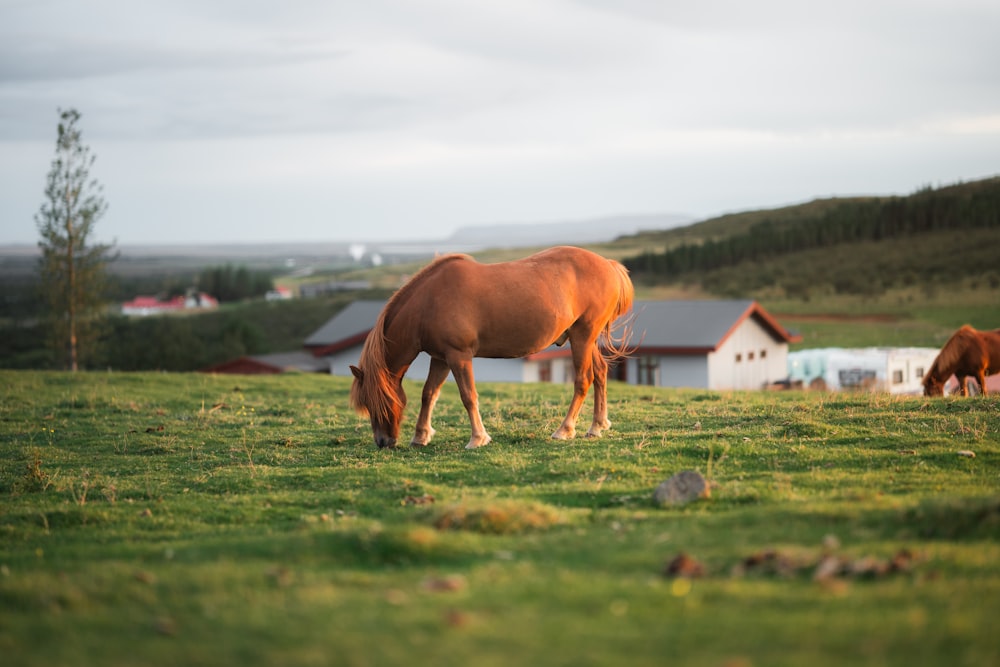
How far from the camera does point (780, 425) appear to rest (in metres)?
12.5

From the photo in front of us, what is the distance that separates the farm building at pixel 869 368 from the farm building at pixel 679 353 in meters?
3.08

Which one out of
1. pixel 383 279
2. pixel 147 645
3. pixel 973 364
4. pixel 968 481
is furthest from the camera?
pixel 383 279

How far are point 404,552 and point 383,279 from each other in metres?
147

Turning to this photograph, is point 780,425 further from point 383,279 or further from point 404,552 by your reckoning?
point 383,279

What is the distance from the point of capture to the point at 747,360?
149 ft

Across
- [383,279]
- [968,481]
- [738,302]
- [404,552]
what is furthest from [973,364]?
[383,279]

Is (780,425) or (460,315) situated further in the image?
(780,425)

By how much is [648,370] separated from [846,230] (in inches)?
2484

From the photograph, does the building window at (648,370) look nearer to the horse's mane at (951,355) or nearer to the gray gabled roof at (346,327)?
the gray gabled roof at (346,327)

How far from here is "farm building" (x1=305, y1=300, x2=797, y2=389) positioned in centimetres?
4194

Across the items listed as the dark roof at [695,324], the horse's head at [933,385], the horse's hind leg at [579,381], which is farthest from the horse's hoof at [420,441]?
the dark roof at [695,324]

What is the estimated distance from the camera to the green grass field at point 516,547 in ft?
15.4

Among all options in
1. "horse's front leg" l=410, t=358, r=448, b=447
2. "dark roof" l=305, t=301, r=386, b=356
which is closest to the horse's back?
"horse's front leg" l=410, t=358, r=448, b=447

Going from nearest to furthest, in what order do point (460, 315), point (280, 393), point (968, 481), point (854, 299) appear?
point (968, 481) → point (460, 315) → point (280, 393) → point (854, 299)
